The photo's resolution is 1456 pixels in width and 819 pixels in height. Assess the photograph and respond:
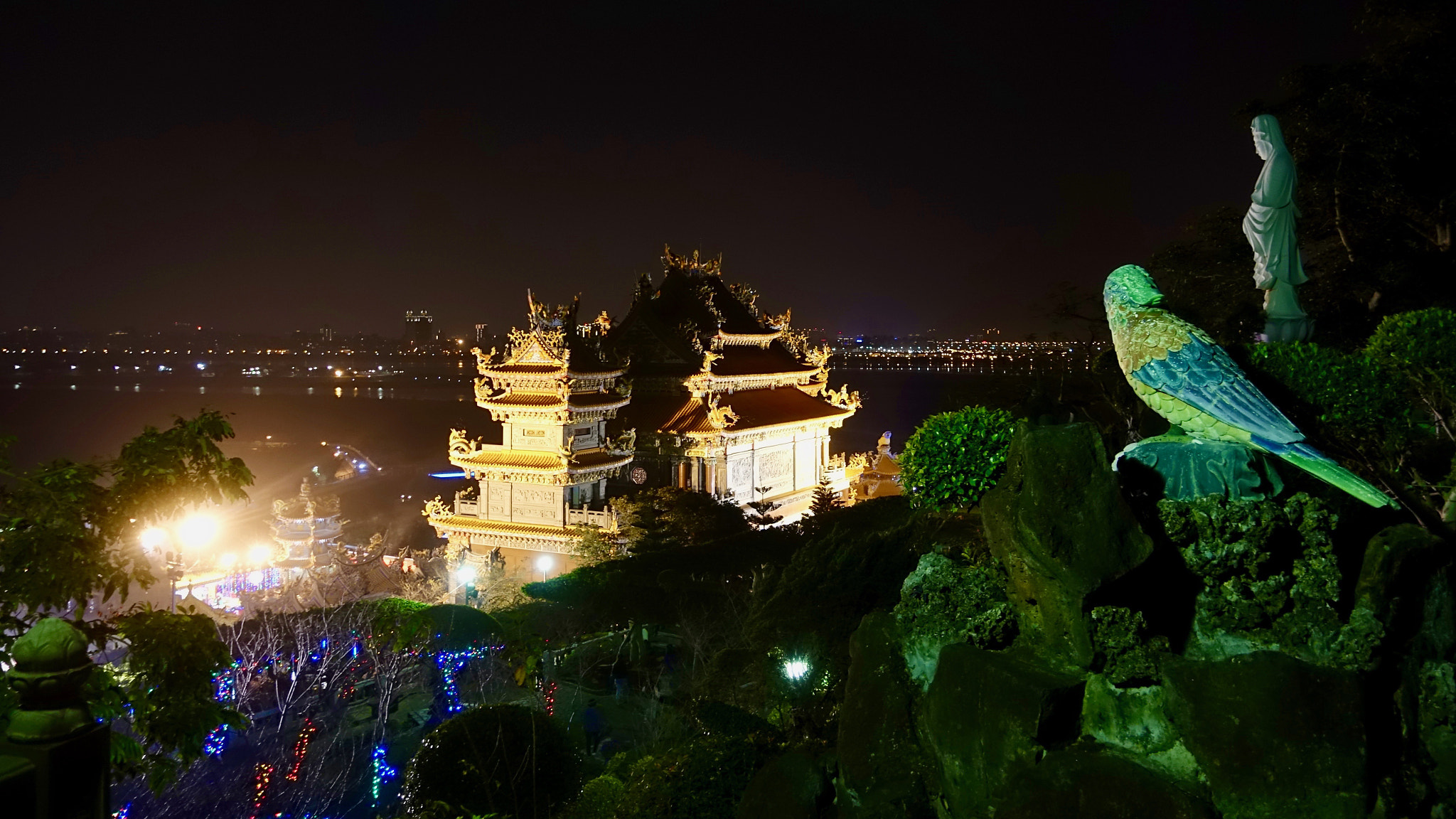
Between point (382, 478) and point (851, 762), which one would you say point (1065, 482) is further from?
point (382, 478)

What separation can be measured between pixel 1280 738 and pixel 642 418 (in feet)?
70.4

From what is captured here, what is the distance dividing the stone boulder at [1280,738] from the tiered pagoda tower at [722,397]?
63.1ft

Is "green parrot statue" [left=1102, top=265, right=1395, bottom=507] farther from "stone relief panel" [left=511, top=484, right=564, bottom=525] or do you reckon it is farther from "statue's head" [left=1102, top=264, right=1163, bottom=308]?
"stone relief panel" [left=511, top=484, right=564, bottom=525]

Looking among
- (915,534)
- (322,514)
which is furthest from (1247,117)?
(322,514)

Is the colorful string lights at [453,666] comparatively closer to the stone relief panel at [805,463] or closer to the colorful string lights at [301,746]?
the colorful string lights at [301,746]

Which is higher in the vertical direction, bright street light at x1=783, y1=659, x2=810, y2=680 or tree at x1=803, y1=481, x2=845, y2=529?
bright street light at x1=783, y1=659, x2=810, y2=680

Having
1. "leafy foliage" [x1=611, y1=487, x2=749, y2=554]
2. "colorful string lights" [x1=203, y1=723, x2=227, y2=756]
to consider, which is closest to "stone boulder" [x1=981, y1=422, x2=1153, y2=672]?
"colorful string lights" [x1=203, y1=723, x2=227, y2=756]

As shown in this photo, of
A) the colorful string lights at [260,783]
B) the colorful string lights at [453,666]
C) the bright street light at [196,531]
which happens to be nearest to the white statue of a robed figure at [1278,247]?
the colorful string lights at [453,666]

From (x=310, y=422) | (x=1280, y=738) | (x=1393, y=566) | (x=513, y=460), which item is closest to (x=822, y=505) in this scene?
(x=513, y=460)

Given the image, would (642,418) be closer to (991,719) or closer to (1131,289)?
(1131,289)

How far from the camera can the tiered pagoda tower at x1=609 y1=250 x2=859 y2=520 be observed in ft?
79.4

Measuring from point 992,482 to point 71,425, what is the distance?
115 meters

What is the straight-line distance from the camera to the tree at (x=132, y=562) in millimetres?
4688

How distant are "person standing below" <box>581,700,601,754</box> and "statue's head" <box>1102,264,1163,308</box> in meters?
9.48
